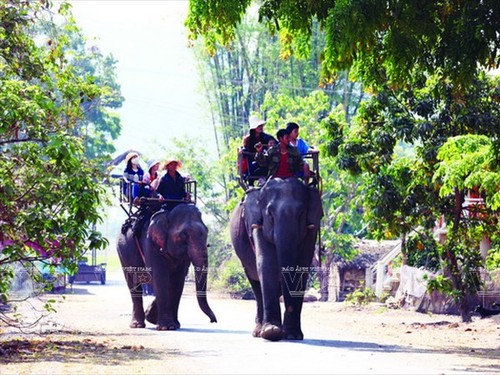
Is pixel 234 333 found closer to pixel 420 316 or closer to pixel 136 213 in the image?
pixel 136 213

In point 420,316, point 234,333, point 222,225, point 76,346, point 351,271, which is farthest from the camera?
point 222,225

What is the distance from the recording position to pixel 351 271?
46.7 m

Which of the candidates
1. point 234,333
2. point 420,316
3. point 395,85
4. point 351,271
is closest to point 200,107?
point 351,271

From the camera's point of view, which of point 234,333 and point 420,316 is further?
point 420,316

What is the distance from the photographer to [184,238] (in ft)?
72.5

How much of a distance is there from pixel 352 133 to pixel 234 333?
7.59 meters

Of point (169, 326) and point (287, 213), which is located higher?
point (287, 213)

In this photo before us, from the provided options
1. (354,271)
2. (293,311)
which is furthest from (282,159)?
(354,271)

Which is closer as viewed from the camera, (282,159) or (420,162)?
(282,159)

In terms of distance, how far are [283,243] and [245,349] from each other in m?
2.23

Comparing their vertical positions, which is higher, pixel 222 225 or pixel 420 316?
pixel 222 225

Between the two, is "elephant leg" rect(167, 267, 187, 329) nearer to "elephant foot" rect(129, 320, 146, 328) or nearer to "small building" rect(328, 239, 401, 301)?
"elephant foot" rect(129, 320, 146, 328)

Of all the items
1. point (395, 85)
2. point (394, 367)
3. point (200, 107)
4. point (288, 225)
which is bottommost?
point (394, 367)

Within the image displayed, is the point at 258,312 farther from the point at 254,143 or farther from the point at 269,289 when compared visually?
the point at 254,143
